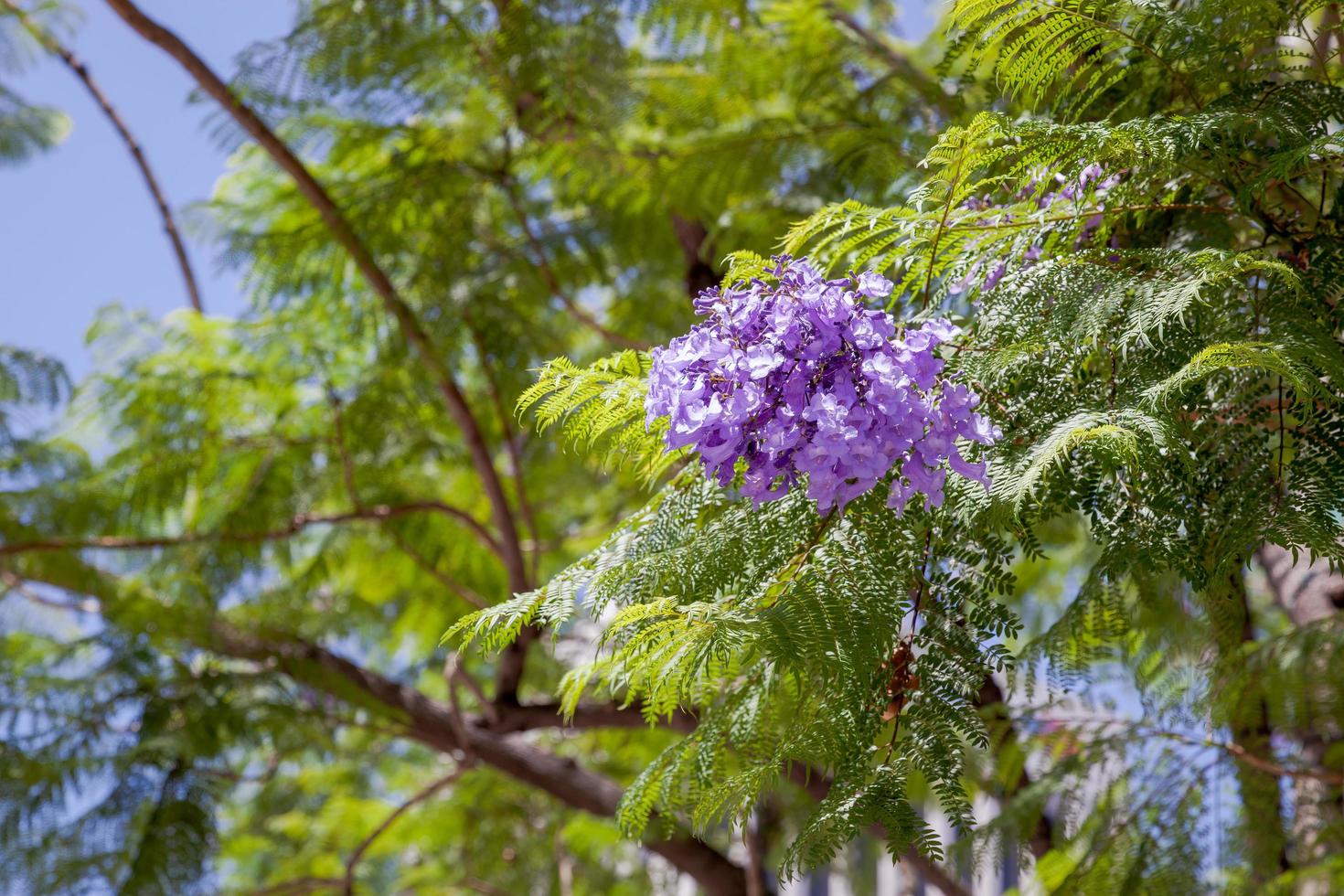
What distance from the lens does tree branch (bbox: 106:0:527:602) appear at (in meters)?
3.84

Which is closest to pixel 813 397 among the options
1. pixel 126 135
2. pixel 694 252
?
pixel 694 252

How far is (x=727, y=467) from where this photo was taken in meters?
1.54

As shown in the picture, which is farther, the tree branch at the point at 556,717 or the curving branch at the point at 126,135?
the curving branch at the point at 126,135

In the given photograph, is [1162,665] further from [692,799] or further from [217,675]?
[217,675]

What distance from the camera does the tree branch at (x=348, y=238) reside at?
3.84 m

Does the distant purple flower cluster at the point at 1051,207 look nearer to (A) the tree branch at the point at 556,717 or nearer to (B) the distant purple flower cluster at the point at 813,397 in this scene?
(B) the distant purple flower cluster at the point at 813,397

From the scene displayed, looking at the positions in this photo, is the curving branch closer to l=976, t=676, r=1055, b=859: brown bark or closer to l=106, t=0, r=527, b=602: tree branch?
l=106, t=0, r=527, b=602: tree branch

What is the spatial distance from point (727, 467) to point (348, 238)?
8.89ft

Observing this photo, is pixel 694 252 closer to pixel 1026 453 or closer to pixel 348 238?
pixel 348 238

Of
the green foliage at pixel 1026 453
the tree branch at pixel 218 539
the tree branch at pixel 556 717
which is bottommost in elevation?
the green foliage at pixel 1026 453

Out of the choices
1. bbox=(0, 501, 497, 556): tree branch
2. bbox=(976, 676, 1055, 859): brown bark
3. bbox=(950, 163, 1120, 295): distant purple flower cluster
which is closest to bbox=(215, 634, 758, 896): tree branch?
bbox=(0, 501, 497, 556): tree branch

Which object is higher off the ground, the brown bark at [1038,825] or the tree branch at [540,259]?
the tree branch at [540,259]

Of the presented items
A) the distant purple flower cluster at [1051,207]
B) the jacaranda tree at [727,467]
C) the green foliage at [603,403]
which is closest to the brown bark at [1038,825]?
the jacaranda tree at [727,467]

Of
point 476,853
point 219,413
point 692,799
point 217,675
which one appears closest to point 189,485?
point 219,413
